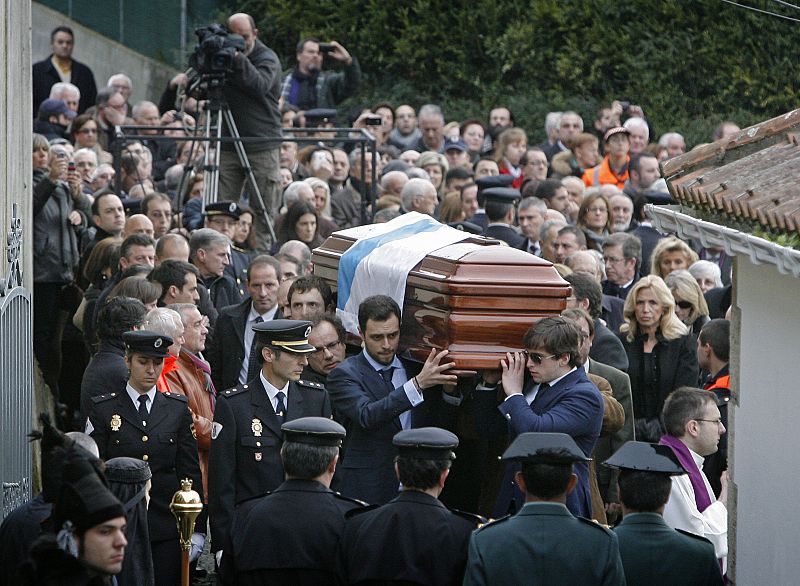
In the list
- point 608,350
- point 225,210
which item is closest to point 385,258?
point 608,350

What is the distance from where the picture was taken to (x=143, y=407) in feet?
21.1

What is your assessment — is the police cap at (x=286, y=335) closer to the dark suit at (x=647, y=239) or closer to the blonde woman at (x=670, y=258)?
the blonde woman at (x=670, y=258)

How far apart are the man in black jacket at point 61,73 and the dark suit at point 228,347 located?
8.31 meters

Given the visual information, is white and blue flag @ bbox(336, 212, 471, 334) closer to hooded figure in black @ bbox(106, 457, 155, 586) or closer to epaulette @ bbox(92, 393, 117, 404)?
epaulette @ bbox(92, 393, 117, 404)

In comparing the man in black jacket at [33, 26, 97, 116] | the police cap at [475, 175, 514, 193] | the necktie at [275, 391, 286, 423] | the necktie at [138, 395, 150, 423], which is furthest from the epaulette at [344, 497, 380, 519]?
the man in black jacket at [33, 26, 97, 116]

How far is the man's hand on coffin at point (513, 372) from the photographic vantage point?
19.3 feet

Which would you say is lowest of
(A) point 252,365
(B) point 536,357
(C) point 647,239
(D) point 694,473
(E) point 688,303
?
(D) point 694,473

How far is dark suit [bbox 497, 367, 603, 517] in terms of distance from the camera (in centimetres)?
576

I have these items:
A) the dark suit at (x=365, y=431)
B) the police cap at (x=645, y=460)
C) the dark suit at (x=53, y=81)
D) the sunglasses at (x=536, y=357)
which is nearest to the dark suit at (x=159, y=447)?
the dark suit at (x=365, y=431)

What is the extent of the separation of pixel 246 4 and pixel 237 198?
964 cm

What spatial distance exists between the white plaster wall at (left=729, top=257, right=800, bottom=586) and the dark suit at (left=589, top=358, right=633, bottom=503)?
4.39 feet

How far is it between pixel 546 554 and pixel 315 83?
11830 mm

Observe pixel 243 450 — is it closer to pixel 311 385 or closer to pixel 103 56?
pixel 311 385

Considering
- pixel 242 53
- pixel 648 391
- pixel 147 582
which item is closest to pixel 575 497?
pixel 147 582
